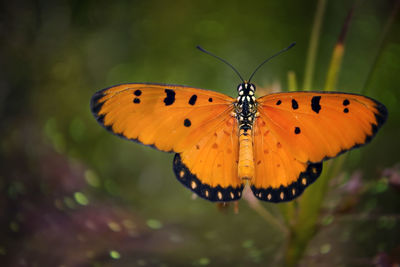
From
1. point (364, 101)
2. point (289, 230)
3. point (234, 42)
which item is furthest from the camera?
point (234, 42)

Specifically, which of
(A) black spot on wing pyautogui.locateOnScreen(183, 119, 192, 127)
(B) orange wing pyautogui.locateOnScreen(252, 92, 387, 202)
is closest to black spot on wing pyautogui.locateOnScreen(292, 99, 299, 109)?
(B) orange wing pyautogui.locateOnScreen(252, 92, 387, 202)

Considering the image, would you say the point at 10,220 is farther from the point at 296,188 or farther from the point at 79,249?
the point at 296,188

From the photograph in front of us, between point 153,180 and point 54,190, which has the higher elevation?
point 153,180

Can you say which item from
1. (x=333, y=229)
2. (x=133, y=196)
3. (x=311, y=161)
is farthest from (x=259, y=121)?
(x=133, y=196)

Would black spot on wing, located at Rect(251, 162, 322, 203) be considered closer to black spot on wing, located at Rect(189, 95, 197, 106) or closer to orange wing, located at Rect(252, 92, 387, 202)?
orange wing, located at Rect(252, 92, 387, 202)

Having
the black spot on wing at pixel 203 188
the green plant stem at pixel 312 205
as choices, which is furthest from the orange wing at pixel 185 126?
the green plant stem at pixel 312 205

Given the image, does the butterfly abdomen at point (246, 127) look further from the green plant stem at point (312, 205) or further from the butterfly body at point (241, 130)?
the green plant stem at point (312, 205)
